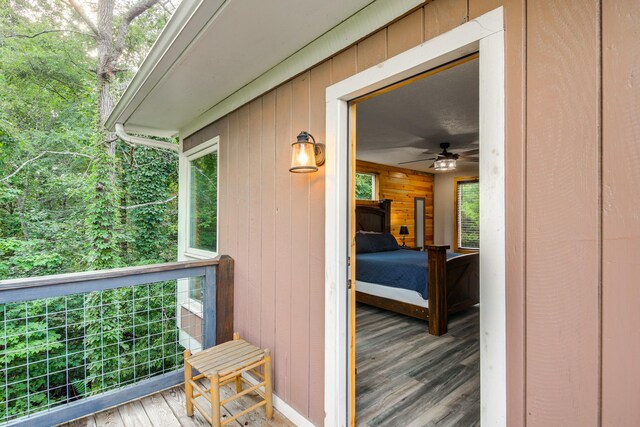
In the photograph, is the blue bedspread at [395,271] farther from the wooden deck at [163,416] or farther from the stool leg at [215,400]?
the stool leg at [215,400]

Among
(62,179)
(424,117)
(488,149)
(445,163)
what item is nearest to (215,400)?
(488,149)

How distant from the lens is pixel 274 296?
7.69 feet

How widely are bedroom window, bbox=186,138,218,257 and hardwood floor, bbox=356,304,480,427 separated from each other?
6.37 feet

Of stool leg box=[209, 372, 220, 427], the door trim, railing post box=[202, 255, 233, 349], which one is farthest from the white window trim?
the door trim

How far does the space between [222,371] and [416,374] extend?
1.64 meters

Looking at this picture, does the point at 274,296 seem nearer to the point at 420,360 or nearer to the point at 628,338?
the point at 420,360

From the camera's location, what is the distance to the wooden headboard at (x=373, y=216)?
582 centimetres

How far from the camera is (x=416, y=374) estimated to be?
2650 millimetres

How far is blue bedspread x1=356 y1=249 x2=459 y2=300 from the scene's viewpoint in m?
3.75

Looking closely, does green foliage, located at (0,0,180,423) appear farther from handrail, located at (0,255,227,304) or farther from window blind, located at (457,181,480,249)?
window blind, located at (457,181,480,249)

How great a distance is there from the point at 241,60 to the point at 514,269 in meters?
2.01

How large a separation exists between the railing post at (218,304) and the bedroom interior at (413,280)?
3.99 feet

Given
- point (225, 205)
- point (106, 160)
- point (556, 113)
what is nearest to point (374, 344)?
point (225, 205)

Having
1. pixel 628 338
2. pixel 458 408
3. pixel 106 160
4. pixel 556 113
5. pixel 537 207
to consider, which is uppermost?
pixel 106 160
